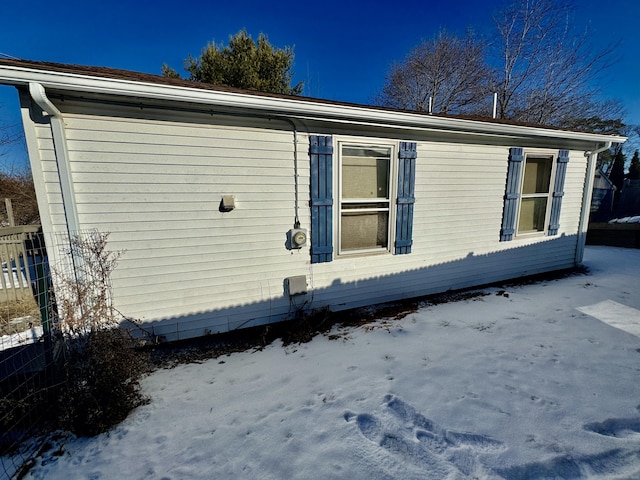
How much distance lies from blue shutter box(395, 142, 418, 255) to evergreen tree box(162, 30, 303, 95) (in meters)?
8.94

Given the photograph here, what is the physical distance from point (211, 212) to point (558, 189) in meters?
6.00

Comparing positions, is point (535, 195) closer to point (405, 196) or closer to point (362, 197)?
point (405, 196)

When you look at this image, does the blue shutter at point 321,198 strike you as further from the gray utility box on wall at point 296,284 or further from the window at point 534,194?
the window at point 534,194

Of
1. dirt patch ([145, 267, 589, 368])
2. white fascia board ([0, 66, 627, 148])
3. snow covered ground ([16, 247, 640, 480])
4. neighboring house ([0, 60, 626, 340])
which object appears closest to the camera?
snow covered ground ([16, 247, 640, 480])

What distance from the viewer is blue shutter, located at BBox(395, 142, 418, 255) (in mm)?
3917

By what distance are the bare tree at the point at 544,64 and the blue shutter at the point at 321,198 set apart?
13349 millimetres

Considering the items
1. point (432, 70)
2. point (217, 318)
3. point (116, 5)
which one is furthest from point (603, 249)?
point (116, 5)

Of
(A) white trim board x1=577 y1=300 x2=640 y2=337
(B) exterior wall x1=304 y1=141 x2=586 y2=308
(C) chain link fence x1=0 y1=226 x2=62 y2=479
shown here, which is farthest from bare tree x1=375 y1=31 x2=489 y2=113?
(C) chain link fence x1=0 y1=226 x2=62 y2=479

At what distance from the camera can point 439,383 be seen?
237 centimetres

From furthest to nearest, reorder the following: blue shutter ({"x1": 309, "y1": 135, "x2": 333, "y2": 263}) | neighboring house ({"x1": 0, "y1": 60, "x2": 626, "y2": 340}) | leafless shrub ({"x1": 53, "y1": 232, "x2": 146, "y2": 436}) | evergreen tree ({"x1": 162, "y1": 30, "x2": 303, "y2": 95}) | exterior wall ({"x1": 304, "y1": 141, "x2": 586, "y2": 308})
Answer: evergreen tree ({"x1": 162, "y1": 30, "x2": 303, "y2": 95}) < exterior wall ({"x1": 304, "y1": 141, "x2": 586, "y2": 308}) < blue shutter ({"x1": 309, "y1": 135, "x2": 333, "y2": 263}) < neighboring house ({"x1": 0, "y1": 60, "x2": 626, "y2": 340}) < leafless shrub ({"x1": 53, "y1": 232, "x2": 146, "y2": 436})

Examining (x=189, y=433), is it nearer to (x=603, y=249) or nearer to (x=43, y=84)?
(x=43, y=84)

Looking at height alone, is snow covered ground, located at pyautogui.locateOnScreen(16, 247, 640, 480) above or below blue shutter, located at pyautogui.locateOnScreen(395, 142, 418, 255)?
below

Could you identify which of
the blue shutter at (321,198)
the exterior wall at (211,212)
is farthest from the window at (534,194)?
the blue shutter at (321,198)

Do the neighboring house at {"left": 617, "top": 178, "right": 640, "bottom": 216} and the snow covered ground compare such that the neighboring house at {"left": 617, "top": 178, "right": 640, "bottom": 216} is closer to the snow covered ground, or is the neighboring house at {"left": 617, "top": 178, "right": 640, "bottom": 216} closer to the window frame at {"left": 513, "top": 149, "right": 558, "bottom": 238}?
the window frame at {"left": 513, "top": 149, "right": 558, "bottom": 238}
